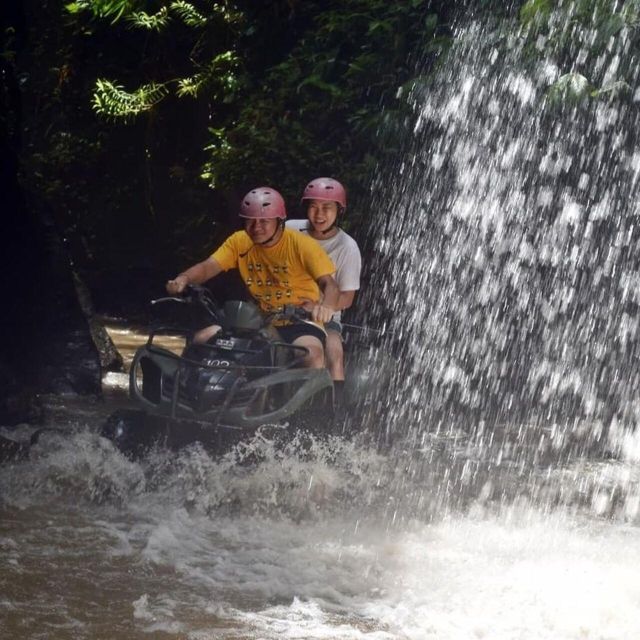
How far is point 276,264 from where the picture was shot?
23.1 ft

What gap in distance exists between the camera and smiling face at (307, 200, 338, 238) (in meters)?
7.62

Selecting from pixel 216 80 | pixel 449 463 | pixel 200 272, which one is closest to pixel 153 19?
pixel 216 80

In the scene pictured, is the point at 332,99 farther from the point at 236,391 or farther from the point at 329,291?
the point at 236,391

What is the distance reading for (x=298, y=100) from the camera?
38.9 ft

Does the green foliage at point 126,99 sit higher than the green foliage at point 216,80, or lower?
lower

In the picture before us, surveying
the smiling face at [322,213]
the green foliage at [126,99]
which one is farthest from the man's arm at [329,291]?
the green foliage at [126,99]

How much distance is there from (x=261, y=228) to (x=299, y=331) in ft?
2.10

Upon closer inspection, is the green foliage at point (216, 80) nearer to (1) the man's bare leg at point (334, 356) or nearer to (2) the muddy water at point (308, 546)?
(1) the man's bare leg at point (334, 356)

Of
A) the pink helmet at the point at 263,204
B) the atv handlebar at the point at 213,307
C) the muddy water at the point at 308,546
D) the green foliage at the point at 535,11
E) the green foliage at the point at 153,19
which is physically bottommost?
the muddy water at the point at 308,546

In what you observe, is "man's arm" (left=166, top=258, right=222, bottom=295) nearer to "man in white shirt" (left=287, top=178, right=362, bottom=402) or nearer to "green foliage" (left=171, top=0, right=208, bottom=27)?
"man in white shirt" (left=287, top=178, right=362, bottom=402)

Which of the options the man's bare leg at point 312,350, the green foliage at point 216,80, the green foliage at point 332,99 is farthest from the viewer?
the green foliage at point 216,80

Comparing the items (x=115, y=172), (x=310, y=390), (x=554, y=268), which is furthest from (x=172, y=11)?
(x=310, y=390)

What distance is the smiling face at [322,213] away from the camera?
7.62 m

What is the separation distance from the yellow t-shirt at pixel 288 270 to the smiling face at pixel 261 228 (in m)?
0.09
